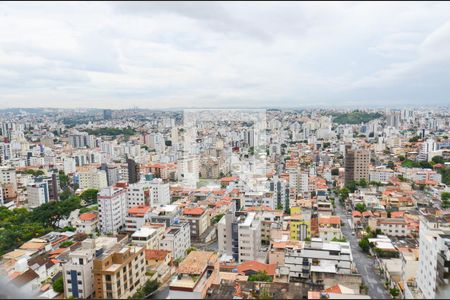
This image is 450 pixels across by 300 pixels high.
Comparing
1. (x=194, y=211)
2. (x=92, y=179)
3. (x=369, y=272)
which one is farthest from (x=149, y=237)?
(x=92, y=179)

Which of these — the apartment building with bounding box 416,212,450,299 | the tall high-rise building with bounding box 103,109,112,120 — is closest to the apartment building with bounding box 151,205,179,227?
the apartment building with bounding box 416,212,450,299

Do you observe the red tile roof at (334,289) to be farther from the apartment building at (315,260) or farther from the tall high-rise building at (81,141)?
the tall high-rise building at (81,141)

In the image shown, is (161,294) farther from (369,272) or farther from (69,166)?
(69,166)

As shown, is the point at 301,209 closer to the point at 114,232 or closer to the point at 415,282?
the point at 415,282

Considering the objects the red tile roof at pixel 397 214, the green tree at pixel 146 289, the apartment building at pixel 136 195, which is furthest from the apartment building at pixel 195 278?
the red tile roof at pixel 397 214

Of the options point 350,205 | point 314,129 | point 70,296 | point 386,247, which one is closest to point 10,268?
point 70,296

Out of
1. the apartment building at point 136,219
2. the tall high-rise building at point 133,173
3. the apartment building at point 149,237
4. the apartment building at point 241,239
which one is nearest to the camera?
the apartment building at point 149,237
